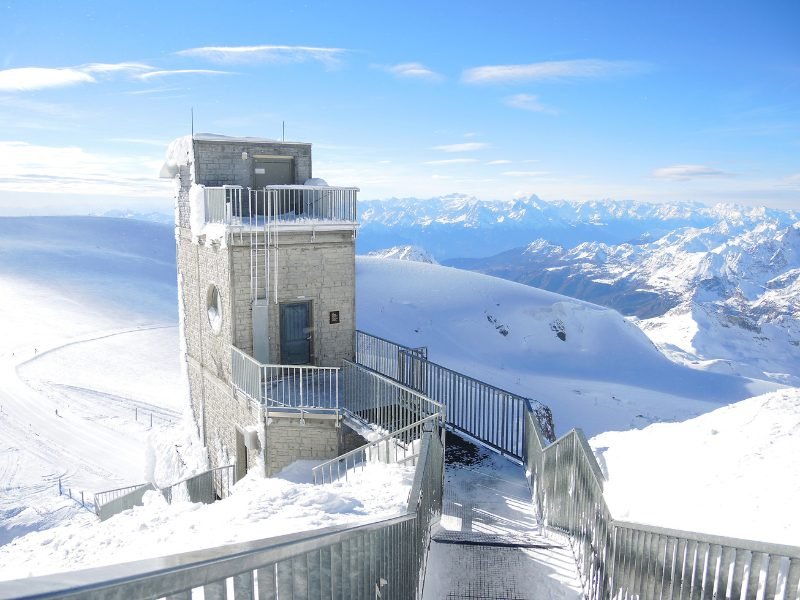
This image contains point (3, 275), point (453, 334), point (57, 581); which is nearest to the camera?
point (57, 581)

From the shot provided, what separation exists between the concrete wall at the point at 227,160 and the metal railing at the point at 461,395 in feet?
20.0

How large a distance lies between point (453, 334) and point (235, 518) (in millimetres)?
37253

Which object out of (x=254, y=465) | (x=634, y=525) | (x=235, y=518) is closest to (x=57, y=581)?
(x=634, y=525)

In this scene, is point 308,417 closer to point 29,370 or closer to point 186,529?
point 186,529

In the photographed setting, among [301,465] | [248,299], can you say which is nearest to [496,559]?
[301,465]

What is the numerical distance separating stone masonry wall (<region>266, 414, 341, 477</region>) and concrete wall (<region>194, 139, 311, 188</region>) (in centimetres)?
717

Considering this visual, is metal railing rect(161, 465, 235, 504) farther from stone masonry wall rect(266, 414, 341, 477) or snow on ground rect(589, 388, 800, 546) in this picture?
snow on ground rect(589, 388, 800, 546)

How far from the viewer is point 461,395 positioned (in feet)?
50.2

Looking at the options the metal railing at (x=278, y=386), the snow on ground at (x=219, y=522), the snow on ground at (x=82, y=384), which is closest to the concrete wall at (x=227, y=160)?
the metal railing at (x=278, y=386)

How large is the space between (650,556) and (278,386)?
12357 millimetres

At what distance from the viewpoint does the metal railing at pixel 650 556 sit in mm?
4281

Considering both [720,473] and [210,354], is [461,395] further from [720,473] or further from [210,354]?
[210,354]

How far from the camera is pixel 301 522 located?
6.82 m

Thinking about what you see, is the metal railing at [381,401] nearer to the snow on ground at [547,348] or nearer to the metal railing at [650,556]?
the metal railing at [650,556]
